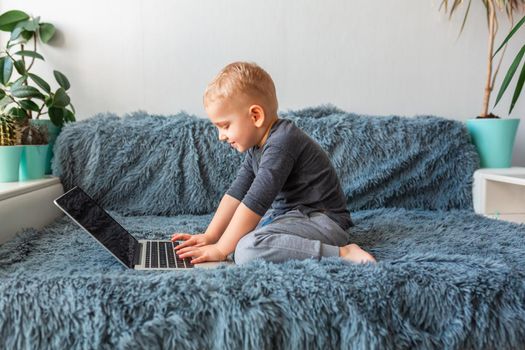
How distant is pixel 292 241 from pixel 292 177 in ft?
0.82

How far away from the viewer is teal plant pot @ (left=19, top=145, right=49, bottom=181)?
5.03ft

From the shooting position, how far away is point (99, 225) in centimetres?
113

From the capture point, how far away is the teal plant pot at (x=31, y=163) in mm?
1534

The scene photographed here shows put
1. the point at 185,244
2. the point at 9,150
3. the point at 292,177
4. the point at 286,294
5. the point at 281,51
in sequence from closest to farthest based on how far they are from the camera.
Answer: the point at 286,294, the point at 185,244, the point at 292,177, the point at 9,150, the point at 281,51

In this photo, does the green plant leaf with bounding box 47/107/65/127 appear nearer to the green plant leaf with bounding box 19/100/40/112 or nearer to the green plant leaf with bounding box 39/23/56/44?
the green plant leaf with bounding box 19/100/40/112

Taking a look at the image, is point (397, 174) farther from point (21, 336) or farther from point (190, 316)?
point (21, 336)

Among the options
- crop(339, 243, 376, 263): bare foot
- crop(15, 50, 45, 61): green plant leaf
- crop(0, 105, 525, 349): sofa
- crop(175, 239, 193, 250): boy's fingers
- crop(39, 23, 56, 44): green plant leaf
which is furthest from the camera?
crop(39, 23, 56, 44): green plant leaf

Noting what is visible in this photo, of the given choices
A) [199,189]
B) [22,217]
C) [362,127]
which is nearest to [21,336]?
[22,217]

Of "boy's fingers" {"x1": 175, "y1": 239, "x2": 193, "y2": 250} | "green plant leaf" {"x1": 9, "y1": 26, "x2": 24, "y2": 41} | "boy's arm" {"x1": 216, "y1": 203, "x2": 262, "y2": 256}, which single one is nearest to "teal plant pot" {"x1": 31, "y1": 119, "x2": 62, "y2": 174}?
"green plant leaf" {"x1": 9, "y1": 26, "x2": 24, "y2": 41}

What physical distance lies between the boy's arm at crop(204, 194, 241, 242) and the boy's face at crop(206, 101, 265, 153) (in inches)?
7.7

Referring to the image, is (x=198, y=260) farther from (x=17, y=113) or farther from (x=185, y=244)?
(x=17, y=113)

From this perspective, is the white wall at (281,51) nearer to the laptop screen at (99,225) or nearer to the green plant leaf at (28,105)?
the green plant leaf at (28,105)

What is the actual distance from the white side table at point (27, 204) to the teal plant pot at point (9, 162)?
33 mm

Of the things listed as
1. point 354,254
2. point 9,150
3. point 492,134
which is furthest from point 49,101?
point 492,134
